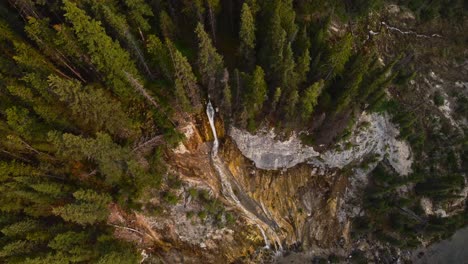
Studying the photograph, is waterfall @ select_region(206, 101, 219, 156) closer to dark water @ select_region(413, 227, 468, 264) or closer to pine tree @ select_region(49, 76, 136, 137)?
pine tree @ select_region(49, 76, 136, 137)

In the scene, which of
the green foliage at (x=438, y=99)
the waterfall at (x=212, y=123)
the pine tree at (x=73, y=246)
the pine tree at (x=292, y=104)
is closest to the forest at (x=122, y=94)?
the pine tree at (x=73, y=246)

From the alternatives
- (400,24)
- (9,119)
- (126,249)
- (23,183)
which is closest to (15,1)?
(9,119)

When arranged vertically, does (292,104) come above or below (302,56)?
below

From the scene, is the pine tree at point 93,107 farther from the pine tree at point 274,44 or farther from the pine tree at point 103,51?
the pine tree at point 274,44

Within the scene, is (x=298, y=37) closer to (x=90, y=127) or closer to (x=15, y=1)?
(x=90, y=127)

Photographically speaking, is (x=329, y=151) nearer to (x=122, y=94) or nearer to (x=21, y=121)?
(x=122, y=94)

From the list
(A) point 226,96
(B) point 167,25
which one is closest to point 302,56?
(A) point 226,96
